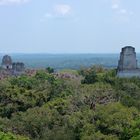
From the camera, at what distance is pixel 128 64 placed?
49.7 metres

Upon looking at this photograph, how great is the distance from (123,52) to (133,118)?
21065 millimetres

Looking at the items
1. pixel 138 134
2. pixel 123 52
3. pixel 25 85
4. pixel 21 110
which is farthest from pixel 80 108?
pixel 123 52

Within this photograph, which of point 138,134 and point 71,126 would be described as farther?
point 71,126

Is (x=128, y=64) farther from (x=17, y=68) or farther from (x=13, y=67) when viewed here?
(x=13, y=67)

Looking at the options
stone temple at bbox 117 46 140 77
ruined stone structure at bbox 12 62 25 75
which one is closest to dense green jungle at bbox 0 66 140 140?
stone temple at bbox 117 46 140 77

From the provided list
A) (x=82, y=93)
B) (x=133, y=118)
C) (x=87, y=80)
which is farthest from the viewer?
(x=87, y=80)

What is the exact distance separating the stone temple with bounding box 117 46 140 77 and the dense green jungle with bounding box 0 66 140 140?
3397 mm

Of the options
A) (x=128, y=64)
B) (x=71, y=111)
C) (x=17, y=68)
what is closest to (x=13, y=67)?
(x=17, y=68)

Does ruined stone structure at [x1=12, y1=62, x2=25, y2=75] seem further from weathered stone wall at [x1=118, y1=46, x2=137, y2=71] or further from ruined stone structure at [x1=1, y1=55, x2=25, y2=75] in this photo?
weathered stone wall at [x1=118, y1=46, x2=137, y2=71]

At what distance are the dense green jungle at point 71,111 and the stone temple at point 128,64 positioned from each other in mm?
3397

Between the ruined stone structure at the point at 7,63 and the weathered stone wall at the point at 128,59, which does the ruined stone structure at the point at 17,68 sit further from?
the weathered stone wall at the point at 128,59

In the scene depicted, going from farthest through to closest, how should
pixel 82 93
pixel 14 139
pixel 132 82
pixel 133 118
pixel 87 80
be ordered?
1. pixel 87 80
2. pixel 132 82
3. pixel 82 93
4. pixel 133 118
5. pixel 14 139

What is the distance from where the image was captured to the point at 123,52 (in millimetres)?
49969

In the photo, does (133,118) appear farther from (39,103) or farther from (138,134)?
(39,103)
